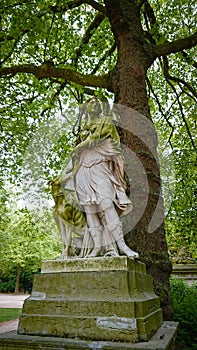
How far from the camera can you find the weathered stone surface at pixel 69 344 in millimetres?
3090

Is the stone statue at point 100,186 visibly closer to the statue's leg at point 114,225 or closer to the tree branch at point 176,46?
the statue's leg at point 114,225

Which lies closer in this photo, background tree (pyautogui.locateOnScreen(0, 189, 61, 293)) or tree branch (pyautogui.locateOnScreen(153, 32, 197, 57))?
tree branch (pyautogui.locateOnScreen(153, 32, 197, 57))

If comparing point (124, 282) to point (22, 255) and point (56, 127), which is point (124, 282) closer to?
point (56, 127)

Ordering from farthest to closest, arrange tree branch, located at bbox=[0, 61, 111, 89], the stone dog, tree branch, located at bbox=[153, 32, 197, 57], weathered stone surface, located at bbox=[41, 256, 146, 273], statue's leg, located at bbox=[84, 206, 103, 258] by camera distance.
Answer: tree branch, located at bbox=[0, 61, 111, 89] < tree branch, located at bbox=[153, 32, 197, 57] < the stone dog < statue's leg, located at bbox=[84, 206, 103, 258] < weathered stone surface, located at bbox=[41, 256, 146, 273]

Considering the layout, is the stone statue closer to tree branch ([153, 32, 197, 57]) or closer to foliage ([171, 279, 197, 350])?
foliage ([171, 279, 197, 350])

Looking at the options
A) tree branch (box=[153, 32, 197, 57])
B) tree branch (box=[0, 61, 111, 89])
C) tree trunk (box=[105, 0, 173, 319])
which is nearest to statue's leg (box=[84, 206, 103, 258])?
tree trunk (box=[105, 0, 173, 319])

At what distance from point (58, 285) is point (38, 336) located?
57 cm

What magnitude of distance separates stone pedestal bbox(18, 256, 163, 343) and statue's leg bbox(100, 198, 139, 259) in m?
0.19

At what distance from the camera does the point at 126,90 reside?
7.21 metres

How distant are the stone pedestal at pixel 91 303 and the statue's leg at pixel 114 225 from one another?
195mm

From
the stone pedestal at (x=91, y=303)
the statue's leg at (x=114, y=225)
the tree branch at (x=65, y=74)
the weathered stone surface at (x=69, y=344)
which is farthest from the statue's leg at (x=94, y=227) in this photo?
the tree branch at (x=65, y=74)

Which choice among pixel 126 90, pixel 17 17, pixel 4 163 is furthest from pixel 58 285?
pixel 4 163

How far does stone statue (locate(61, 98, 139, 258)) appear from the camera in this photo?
4.12m

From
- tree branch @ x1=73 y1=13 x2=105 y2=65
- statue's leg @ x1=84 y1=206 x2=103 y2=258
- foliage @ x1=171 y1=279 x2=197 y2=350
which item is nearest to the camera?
statue's leg @ x1=84 y1=206 x2=103 y2=258
